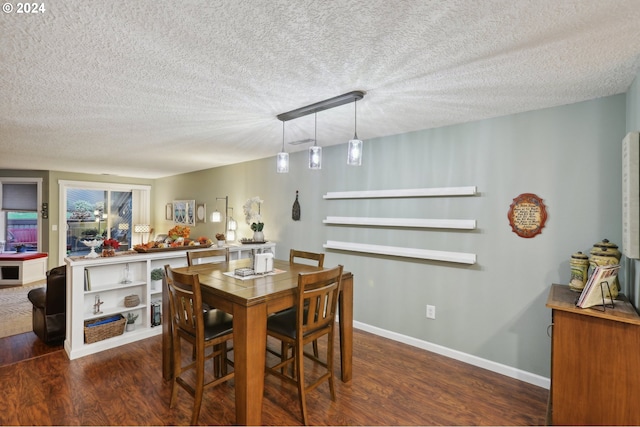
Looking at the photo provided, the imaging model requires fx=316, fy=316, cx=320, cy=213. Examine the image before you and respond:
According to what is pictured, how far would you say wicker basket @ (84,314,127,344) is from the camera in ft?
9.71

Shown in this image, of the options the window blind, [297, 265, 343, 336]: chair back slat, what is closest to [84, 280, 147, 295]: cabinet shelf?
[297, 265, 343, 336]: chair back slat

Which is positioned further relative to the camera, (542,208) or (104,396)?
(542,208)

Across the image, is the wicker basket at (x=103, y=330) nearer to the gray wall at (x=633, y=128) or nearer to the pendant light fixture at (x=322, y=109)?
the pendant light fixture at (x=322, y=109)

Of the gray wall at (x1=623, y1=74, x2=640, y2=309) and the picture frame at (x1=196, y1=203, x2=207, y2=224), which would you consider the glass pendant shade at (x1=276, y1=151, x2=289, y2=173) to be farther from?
the picture frame at (x1=196, y1=203, x2=207, y2=224)

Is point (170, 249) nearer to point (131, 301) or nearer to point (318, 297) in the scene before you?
point (131, 301)

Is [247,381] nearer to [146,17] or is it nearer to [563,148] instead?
[146,17]

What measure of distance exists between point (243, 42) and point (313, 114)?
46.9 inches

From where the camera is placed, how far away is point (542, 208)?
8.18ft

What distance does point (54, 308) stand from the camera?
313 centimetres

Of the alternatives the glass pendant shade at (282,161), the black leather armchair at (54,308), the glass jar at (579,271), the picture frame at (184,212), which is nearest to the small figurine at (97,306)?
the black leather armchair at (54,308)

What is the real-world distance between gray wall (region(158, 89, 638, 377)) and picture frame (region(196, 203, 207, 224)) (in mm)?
2961

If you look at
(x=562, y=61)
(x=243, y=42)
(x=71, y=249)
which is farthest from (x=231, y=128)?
(x=71, y=249)

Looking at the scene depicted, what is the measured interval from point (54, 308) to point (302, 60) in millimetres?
3398

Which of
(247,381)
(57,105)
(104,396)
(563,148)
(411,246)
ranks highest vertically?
(57,105)
